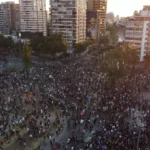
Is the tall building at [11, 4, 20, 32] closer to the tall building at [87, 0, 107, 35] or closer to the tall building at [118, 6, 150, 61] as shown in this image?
the tall building at [87, 0, 107, 35]

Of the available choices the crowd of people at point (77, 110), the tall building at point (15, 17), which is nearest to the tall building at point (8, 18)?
the tall building at point (15, 17)

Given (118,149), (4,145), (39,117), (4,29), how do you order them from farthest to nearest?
(4,29) → (39,117) → (4,145) → (118,149)

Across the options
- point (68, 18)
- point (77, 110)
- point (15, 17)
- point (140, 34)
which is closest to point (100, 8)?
point (68, 18)

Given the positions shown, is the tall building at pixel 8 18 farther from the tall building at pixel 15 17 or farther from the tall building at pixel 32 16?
the tall building at pixel 32 16

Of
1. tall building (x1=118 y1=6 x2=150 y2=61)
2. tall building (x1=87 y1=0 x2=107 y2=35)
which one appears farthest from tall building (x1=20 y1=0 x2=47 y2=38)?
tall building (x1=118 y1=6 x2=150 y2=61)

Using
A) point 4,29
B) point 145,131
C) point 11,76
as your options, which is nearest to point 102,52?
point 11,76

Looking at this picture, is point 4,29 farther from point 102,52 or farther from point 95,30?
point 102,52
